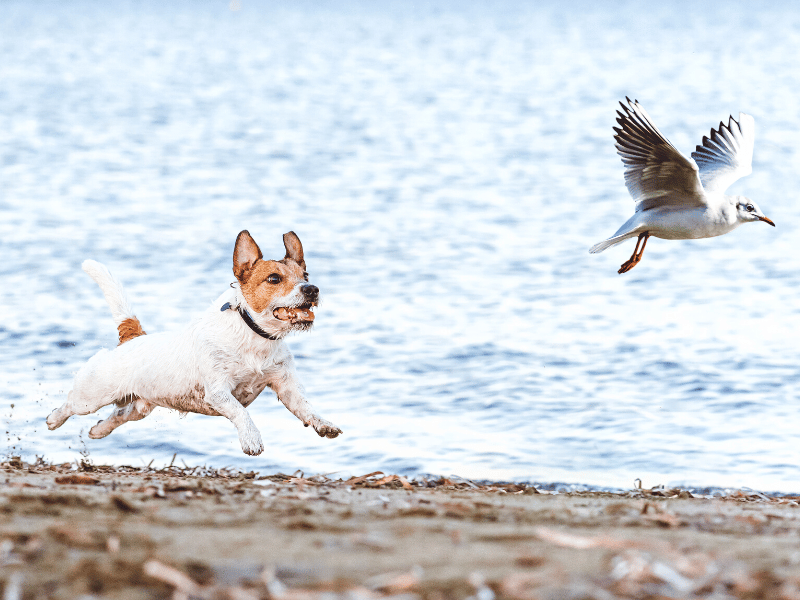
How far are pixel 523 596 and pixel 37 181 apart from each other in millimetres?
16170

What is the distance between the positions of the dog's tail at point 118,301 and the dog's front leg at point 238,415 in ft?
3.20

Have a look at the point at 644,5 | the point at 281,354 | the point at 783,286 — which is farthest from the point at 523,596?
the point at 644,5

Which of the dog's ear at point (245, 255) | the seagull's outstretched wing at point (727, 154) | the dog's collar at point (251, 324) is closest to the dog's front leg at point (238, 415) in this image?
the dog's collar at point (251, 324)

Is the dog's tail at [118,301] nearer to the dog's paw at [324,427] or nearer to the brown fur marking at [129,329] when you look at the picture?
the brown fur marking at [129,329]

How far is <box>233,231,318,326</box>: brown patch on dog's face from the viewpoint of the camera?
229 inches

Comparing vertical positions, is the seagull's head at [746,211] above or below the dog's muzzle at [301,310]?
above

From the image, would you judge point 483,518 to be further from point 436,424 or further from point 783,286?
point 783,286

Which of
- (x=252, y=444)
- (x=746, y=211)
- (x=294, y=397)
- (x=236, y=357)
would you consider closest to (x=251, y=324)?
(x=236, y=357)

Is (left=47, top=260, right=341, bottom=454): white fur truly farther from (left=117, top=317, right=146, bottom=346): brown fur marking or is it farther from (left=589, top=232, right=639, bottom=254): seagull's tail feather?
(left=589, top=232, right=639, bottom=254): seagull's tail feather

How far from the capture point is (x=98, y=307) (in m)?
10.5

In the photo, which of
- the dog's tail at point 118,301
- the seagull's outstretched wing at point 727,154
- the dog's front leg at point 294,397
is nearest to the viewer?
the dog's front leg at point 294,397

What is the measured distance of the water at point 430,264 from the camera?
759 cm

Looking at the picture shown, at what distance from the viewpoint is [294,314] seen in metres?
5.85

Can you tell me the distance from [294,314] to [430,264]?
22.5 ft
